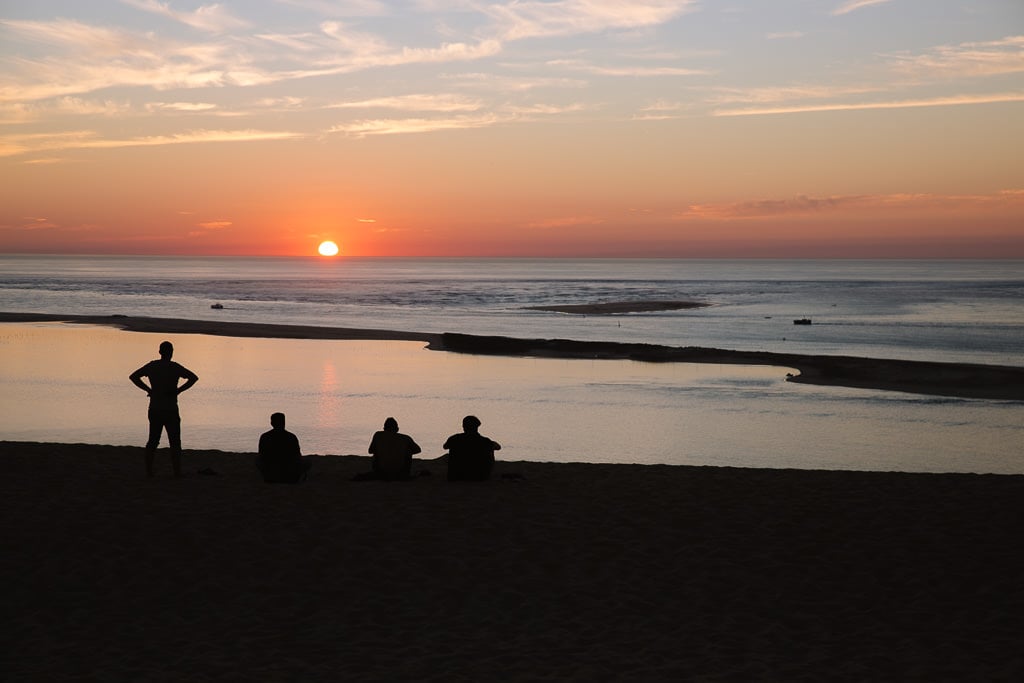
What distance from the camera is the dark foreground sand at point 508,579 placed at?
804 cm

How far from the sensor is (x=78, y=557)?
10.4m

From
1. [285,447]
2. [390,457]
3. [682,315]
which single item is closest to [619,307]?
[682,315]

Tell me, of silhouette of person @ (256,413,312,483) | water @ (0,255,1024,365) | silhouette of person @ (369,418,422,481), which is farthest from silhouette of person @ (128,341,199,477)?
water @ (0,255,1024,365)

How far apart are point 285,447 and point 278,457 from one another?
178mm

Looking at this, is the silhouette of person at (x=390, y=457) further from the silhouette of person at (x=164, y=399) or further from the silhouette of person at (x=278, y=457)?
the silhouette of person at (x=164, y=399)

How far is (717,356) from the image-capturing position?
4100 cm

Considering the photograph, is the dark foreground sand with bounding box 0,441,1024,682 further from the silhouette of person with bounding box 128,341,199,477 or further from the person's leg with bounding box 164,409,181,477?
the silhouette of person with bounding box 128,341,199,477

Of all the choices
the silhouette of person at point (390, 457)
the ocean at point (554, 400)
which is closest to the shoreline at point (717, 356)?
the ocean at point (554, 400)

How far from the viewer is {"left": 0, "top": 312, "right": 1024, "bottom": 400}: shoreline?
108 ft

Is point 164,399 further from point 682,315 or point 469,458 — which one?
point 682,315

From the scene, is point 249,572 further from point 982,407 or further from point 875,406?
point 982,407

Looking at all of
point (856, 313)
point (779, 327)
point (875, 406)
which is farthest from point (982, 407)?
point (856, 313)

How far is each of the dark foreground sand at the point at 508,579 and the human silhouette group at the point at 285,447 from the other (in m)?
0.31

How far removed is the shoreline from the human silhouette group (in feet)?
71.8
